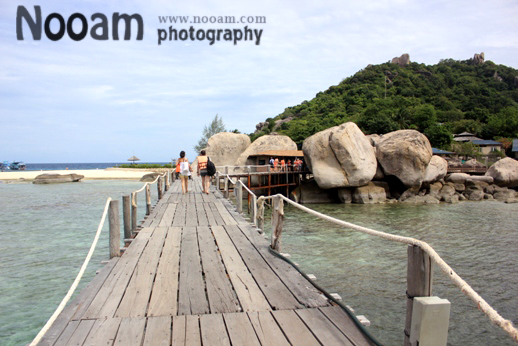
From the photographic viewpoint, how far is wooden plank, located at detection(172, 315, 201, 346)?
3.17 meters

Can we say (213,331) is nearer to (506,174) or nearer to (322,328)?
(322,328)

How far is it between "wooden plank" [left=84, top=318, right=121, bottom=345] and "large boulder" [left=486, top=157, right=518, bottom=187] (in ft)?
128

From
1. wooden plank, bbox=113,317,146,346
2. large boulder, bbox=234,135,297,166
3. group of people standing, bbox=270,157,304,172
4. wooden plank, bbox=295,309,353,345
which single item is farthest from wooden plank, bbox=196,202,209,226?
large boulder, bbox=234,135,297,166

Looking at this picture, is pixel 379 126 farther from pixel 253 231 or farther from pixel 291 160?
pixel 253 231

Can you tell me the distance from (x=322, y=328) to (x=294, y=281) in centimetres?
136

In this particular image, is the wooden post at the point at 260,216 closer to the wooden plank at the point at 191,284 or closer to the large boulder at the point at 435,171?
the wooden plank at the point at 191,284

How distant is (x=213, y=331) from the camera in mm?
3385

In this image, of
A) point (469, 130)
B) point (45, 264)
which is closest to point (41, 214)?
point (45, 264)

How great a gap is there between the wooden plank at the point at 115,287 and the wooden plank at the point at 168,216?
2.11m

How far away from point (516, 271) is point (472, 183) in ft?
81.2

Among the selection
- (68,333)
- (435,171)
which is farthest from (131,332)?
(435,171)

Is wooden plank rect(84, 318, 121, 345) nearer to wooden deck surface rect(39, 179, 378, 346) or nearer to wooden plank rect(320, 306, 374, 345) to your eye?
wooden deck surface rect(39, 179, 378, 346)

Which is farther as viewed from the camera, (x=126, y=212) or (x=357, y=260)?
(x=357, y=260)

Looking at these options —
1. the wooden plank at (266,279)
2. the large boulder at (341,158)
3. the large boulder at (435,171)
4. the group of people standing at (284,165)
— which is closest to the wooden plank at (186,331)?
the wooden plank at (266,279)
